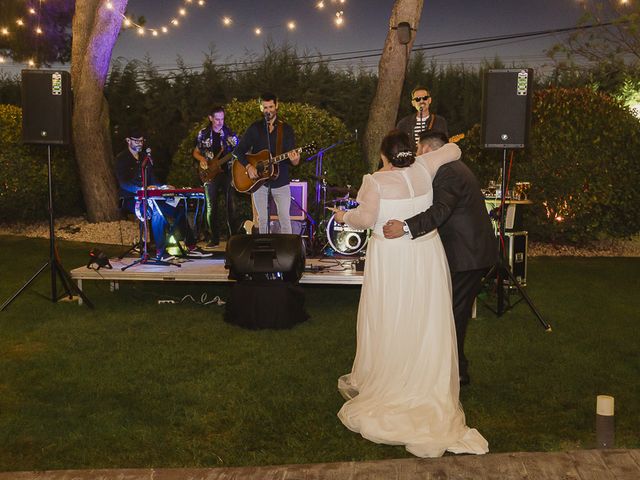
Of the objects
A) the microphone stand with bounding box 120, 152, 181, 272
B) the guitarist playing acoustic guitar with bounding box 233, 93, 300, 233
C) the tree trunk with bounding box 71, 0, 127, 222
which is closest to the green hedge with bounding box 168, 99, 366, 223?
the tree trunk with bounding box 71, 0, 127, 222

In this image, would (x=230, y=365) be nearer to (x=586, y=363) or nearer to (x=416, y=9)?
(x=586, y=363)

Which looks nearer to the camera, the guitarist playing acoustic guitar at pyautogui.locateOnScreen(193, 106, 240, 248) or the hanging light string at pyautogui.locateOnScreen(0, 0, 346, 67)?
the guitarist playing acoustic guitar at pyautogui.locateOnScreen(193, 106, 240, 248)

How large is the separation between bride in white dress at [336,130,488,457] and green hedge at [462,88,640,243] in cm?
703

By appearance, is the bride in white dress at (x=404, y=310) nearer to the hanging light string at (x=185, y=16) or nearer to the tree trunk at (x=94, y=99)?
the hanging light string at (x=185, y=16)

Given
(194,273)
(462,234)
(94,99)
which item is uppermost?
(94,99)

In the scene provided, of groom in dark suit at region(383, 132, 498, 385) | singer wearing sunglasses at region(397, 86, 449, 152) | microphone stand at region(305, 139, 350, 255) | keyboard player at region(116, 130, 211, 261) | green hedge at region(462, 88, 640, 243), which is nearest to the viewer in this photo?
groom in dark suit at region(383, 132, 498, 385)

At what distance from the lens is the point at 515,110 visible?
6789mm

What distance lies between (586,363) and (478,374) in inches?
35.5

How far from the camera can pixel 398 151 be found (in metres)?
4.28

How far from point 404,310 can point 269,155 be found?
12.9 feet

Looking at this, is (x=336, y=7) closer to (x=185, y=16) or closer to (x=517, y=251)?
(x=185, y=16)

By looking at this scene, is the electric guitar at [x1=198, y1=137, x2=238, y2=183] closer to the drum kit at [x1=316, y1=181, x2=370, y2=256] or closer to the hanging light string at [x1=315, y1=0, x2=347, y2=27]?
the drum kit at [x1=316, y1=181, x2=370, y2=256]

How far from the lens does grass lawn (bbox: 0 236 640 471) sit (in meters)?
4.12

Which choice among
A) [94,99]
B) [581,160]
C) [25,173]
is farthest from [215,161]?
[25,173]
